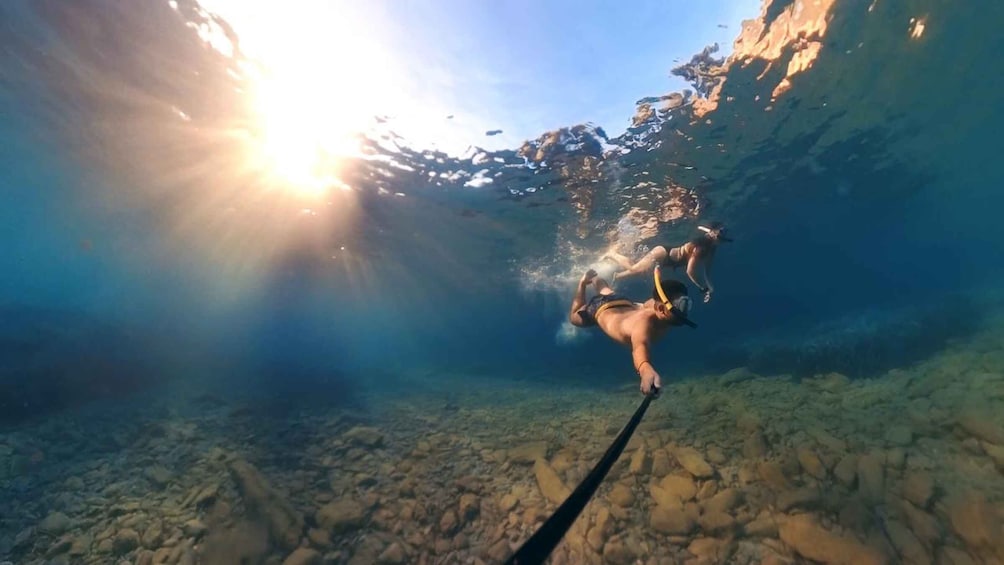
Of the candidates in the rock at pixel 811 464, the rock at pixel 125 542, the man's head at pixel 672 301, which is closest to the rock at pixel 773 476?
the rock at pixel 811 464

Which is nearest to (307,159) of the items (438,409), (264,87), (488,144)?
(264,87)

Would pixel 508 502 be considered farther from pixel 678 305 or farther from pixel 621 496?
pixel 678 305

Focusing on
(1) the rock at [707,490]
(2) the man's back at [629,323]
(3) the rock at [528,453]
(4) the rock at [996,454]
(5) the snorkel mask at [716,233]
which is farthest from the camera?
(3) the rock at [528,453]

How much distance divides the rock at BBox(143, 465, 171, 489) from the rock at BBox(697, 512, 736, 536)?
9285 millimetres

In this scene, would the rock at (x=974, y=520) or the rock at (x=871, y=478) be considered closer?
the rock at (x=974, y=520)

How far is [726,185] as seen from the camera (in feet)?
64.0

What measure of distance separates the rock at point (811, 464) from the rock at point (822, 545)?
1074 mm

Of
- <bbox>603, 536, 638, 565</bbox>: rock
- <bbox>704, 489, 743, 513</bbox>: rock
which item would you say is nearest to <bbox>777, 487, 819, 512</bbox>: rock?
<bbox>704, 489, 743, 513</bbox>: rock

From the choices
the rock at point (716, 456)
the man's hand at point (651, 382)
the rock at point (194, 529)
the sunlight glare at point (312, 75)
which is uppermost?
the sunlight glare at point (312, 75)

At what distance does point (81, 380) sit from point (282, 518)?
14949 mm

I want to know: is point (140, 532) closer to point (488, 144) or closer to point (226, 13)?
point (226, 13)

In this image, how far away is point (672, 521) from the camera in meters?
5.83

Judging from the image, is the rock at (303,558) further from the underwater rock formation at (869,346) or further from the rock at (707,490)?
the underwater rock formation at (869,346)

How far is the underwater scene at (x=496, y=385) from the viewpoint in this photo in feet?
19.3
